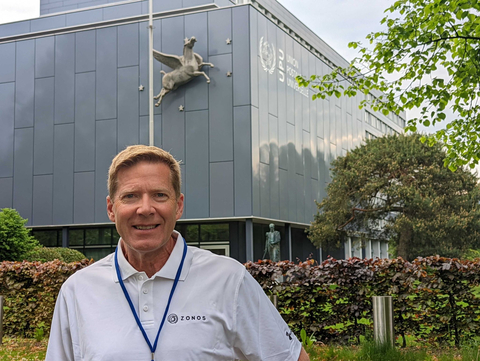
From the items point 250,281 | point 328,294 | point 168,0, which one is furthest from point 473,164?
point 168,0

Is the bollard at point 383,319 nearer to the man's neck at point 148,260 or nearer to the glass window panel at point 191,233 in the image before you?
the man's neck at point 148,260

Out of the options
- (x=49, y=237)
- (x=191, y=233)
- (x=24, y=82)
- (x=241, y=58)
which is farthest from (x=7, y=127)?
(x=241, y=58)

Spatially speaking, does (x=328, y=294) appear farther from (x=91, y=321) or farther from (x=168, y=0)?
(x=168, y=0)

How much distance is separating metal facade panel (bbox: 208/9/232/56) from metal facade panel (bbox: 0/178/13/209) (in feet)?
39.1

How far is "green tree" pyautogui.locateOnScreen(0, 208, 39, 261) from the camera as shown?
18.7m

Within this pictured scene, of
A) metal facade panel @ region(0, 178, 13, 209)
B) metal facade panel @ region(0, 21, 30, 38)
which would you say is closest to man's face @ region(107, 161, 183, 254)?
metal facade panel @ region(0, 178, 13, 209)

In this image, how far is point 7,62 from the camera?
100.0 ft

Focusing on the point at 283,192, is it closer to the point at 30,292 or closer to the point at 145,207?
the point at 30,292

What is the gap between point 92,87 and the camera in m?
28.7

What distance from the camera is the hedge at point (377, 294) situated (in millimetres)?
8438

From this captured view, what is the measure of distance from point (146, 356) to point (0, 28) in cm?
4268


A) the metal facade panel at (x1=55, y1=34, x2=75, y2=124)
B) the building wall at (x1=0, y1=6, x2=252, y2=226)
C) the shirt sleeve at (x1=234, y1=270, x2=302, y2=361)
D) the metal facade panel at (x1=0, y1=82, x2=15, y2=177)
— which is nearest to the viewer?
the shirt sleeve at (x1=234, y1=270, x2=302, y2=361)

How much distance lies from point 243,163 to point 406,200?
949 centimetres

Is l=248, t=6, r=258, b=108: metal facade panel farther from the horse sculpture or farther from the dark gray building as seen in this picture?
the horse sculpture
